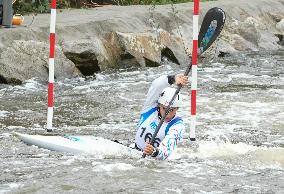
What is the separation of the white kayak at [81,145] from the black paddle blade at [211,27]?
149 cm

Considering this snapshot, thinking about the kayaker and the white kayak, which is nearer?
the kayaker

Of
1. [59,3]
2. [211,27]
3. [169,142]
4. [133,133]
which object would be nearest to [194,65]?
[211,27]

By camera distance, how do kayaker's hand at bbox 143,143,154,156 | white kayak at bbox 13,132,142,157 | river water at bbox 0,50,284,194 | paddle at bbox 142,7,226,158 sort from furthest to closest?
paddle at bbox 142,7,226,158, white kayak at bbox 13,132,142,157, kayaker's hand at bbox 143,143,154,156, river water at bbox 0,50,284,194

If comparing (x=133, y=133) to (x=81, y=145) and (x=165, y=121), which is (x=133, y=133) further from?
(x=165, y=121)

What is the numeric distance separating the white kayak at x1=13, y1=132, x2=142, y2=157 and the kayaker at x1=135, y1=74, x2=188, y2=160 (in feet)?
0.54

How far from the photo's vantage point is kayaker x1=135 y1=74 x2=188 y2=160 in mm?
6109

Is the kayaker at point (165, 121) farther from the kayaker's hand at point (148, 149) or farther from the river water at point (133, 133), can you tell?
the river water at point (133, 133)

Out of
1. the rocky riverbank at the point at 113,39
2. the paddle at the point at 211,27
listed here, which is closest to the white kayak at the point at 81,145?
the paddle at the point at 211,27

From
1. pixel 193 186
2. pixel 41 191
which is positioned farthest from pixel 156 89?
pixel 41 191

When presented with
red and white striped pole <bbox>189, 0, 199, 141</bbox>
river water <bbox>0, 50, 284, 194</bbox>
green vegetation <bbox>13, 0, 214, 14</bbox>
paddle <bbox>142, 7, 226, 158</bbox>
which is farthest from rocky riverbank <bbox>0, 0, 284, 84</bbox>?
paddle <bbox>142, 7, 226, 158</bbox>

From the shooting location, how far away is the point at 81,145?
6586 mm

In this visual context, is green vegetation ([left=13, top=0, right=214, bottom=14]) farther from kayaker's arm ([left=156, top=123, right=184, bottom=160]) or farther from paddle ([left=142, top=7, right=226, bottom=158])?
kayaker's arm ([left=156, top=123, right=184, bottom=160])

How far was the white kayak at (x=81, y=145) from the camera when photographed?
21.3ft

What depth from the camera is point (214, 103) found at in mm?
10031
